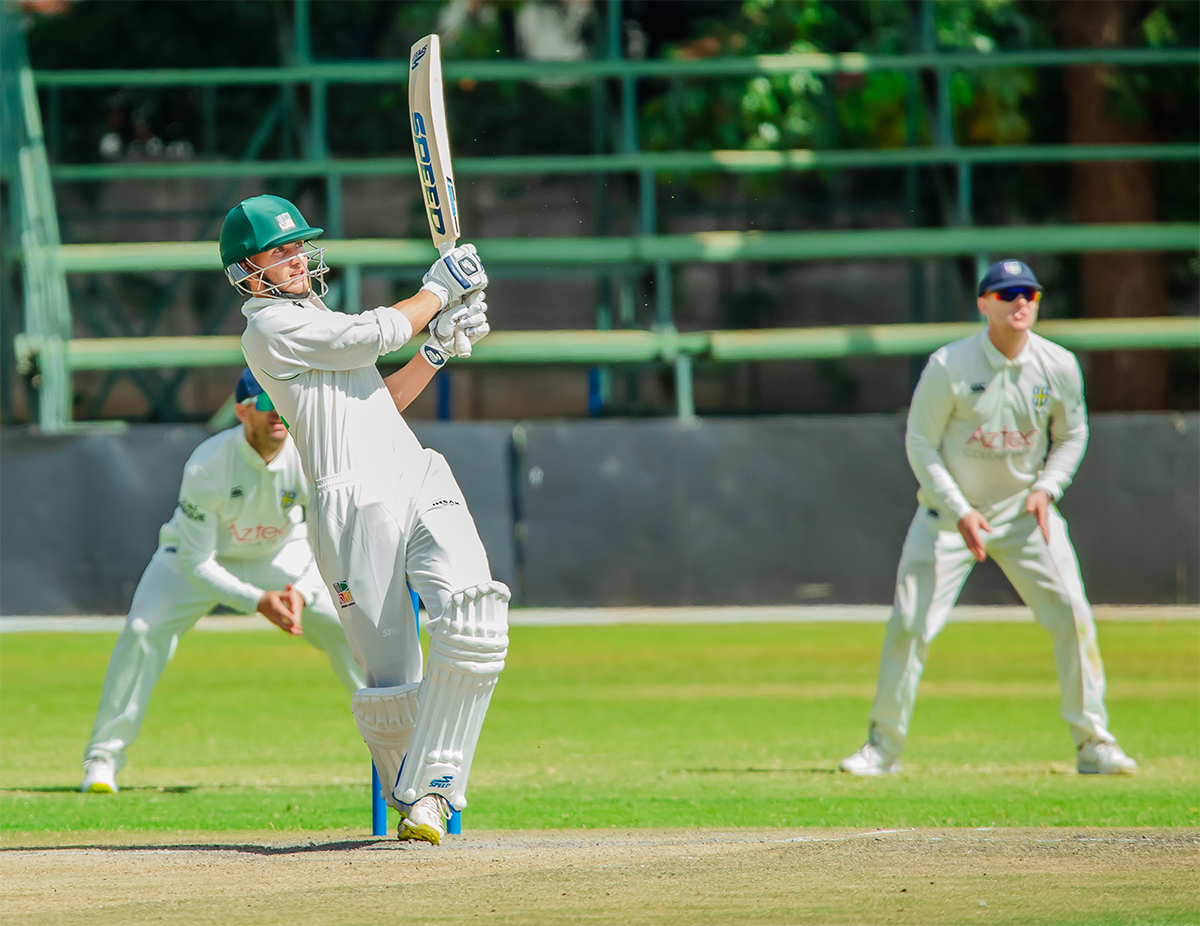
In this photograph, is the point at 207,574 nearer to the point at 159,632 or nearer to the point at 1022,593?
the point at 159,632

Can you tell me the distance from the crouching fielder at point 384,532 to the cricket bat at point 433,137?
1.64 ft

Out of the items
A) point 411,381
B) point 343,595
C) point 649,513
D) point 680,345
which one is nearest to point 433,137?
point 411,381

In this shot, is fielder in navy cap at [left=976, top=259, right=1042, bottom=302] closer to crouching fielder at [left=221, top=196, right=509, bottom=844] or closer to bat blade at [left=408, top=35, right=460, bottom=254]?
bat blade at [left=408, top=35, right=460, bottom=254]

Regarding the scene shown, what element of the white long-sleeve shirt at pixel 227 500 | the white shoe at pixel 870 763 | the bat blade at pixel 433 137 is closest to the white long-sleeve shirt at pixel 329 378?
the bat blade at pixel 433 137

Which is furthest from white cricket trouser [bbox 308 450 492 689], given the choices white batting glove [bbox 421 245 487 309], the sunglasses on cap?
the sunglasses on cap

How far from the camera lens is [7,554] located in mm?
14430

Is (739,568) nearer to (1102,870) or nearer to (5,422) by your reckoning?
(5,422)

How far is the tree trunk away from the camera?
61.8ft

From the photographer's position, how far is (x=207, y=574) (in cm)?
723

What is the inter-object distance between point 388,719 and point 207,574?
233 centimetres

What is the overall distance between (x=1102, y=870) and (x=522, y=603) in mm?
10121

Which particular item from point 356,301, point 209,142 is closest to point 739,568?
point 356,301

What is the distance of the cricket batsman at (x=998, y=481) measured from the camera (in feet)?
24.8

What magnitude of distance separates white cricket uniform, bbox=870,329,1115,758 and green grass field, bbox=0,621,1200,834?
2.07ft
